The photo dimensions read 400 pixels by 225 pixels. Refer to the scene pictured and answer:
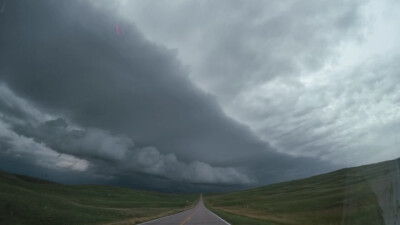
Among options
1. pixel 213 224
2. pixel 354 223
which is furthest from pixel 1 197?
pixel 354 223

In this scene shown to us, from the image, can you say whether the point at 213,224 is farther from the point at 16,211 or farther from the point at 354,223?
the point at 16,211

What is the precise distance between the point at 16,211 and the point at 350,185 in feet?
121

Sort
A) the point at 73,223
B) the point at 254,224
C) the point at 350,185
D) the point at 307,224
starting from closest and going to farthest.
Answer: the point at 350,185 → the point at 254,224 → the point at 307,224 → the point at 73,223

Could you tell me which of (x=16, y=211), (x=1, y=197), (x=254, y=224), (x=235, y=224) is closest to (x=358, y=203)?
(x=254, y=224)

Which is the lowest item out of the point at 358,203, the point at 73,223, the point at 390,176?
the point at 73,223

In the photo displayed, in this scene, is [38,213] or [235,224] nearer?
[235,224]

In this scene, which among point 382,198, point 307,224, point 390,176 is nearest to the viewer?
point 382,198

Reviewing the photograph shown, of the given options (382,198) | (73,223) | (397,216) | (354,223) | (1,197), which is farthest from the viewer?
(1,197)

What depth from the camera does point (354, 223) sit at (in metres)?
17.0

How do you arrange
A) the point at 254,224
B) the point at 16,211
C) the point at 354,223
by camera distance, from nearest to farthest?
the point at 354,223
the point at 254,224
the point at 16,211

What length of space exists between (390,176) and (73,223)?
2812 centimetres

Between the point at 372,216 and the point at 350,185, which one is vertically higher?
the point at 350,185

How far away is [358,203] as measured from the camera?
23625 mm

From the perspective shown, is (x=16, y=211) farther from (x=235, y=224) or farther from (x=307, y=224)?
(x=307, y=224)
